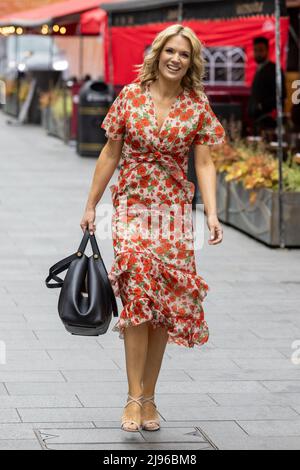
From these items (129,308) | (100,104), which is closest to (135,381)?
(129,308)

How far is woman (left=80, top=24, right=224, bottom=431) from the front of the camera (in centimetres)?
610

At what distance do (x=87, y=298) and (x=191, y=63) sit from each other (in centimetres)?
120

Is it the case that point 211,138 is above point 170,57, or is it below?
below

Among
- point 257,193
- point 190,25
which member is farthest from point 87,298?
point 190,25

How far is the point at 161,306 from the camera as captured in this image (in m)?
6.13

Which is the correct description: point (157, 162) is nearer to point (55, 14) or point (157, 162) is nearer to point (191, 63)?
point (191, 63)

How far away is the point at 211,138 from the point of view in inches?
247

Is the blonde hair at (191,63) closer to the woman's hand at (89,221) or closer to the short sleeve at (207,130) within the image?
the short sleeve at (207,130)

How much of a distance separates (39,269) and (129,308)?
496cm

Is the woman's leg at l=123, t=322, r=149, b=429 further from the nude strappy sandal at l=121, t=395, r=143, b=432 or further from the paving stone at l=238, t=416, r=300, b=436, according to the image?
the paving stone at l=238, t=416, r=300, b=436

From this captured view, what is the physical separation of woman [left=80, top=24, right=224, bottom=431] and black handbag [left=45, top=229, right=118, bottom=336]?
83 millimetres

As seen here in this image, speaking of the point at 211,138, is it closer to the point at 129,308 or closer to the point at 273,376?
the point at 129,308

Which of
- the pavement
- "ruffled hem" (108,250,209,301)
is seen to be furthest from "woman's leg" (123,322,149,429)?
"ruffled hem" (108,250,209,301)

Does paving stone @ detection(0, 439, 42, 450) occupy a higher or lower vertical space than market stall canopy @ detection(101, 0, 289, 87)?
lower
